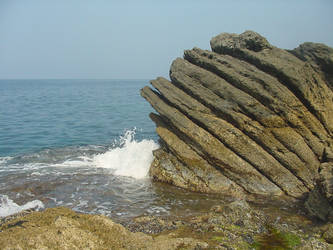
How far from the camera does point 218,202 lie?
15016 millimetres

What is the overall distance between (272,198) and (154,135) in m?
22.1

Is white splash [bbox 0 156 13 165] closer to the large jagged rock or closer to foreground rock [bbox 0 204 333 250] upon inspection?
the large jagged rock

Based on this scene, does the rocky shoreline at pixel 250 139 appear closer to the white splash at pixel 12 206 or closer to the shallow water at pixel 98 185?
the shallow water at pixel 98 185

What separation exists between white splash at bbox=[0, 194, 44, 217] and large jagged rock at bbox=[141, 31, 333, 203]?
750cm

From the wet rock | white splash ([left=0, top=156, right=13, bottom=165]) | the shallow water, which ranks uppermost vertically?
the wet rock

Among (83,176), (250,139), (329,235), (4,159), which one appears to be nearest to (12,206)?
(83,176)

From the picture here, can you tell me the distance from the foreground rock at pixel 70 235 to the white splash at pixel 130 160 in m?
11.7

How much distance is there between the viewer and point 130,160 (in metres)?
22.0

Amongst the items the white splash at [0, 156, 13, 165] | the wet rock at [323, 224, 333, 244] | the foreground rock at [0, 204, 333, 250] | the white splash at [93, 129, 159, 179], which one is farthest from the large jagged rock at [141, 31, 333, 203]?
the white splash at [0, 156, 13, 165]

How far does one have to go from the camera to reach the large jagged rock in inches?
645

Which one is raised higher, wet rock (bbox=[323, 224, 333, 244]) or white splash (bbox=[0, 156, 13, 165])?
wet rock (bbox=[323, 224, 333, 244])

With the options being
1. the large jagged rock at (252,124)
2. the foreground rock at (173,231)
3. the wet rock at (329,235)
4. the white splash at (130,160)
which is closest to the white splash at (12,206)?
the foreground rock at (173,231)

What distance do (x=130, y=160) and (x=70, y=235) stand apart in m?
15.4

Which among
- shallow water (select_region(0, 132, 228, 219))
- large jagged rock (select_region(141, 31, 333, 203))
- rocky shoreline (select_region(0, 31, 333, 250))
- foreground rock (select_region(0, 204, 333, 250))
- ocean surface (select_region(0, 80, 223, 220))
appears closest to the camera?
foreground rock (select_region(0, 204, 333, 250))
